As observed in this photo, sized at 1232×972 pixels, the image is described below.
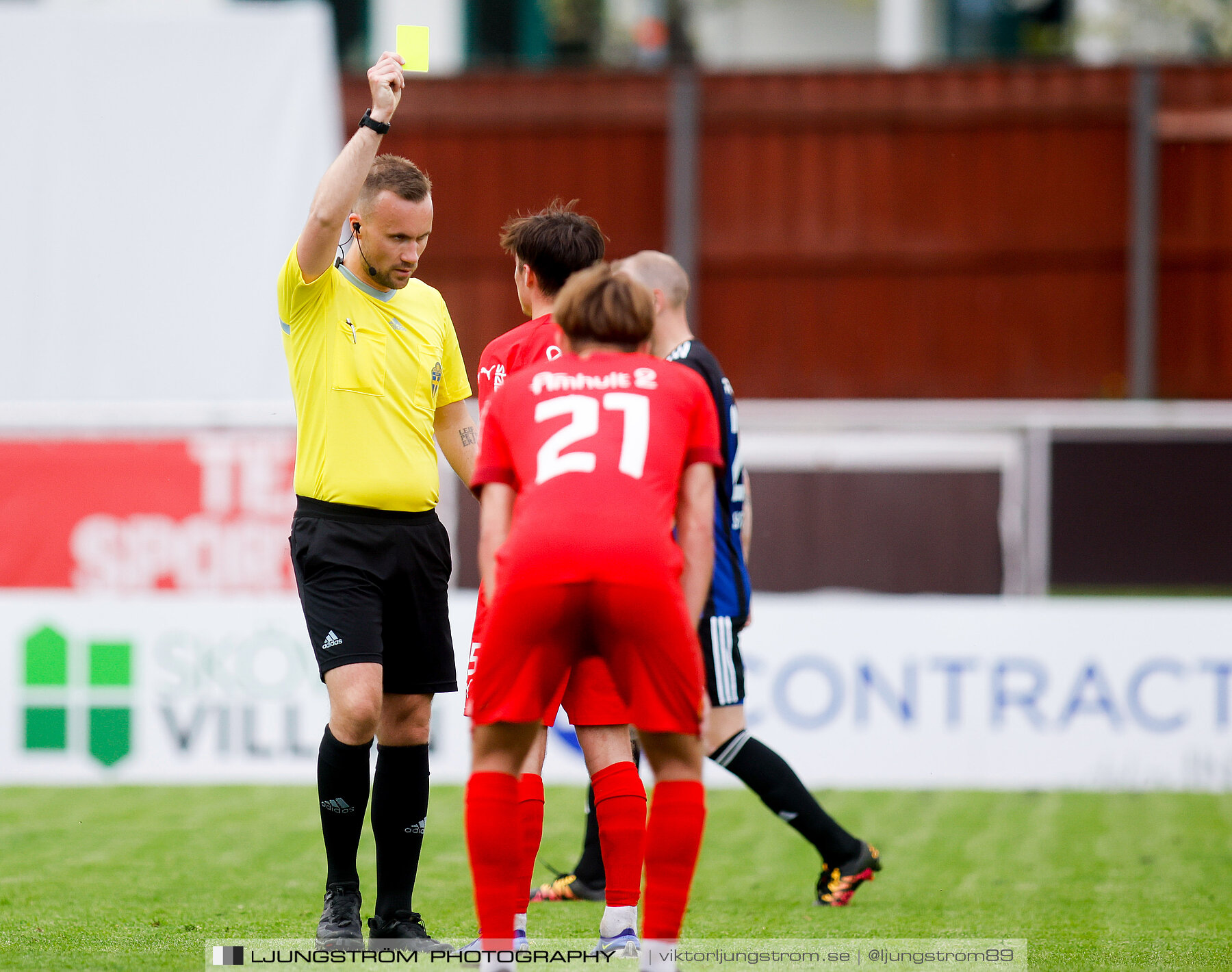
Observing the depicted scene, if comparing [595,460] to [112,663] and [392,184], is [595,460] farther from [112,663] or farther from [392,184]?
[112,663]

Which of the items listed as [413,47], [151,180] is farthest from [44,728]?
[151,180]

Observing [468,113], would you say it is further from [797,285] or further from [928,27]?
[928,27]

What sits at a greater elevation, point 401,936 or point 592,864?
point 401,936

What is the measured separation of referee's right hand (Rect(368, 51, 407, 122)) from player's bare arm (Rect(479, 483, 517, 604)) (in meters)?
1.08

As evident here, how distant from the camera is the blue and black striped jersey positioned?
448cm

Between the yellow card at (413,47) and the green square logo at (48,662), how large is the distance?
4931mm

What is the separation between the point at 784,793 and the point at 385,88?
265 centimetres

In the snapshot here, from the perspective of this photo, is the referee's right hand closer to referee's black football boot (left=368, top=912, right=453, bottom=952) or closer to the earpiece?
the earpiece

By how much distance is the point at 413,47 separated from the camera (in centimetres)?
409

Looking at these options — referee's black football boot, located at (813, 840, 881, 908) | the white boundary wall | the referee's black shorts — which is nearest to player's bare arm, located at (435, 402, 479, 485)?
the referee's black shorts

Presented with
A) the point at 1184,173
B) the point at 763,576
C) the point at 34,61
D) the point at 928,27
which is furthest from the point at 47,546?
the point at 928,27

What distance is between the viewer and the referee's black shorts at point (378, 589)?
13.6 feet

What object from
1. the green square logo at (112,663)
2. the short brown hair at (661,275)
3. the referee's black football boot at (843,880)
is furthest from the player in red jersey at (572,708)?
the green square logo at (112,663)

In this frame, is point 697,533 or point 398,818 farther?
point 398,818
